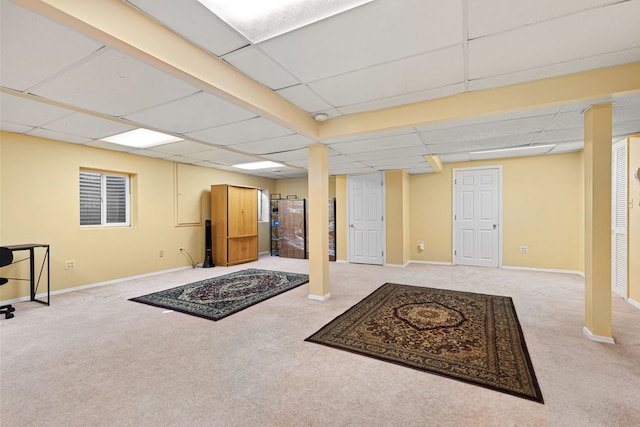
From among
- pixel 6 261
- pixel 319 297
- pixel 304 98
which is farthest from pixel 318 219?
pixel 6 261

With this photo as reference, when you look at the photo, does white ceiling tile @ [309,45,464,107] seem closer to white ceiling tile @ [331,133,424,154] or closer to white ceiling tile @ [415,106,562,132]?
white ceiling tile @ [415,106,562,132]

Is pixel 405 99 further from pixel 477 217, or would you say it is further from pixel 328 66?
pixel 477 217

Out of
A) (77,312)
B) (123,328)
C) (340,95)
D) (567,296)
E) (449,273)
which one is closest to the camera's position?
(340,95)

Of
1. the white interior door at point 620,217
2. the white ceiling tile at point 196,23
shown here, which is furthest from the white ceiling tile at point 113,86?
the white interior door at point 620,217

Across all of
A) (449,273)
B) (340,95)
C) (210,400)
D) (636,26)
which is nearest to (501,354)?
(210,400)

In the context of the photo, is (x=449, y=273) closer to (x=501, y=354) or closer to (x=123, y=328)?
(x=501, y=354)

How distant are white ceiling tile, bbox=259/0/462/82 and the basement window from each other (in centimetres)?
449

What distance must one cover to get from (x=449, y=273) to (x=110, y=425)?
17.6ft

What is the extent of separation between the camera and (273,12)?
1.60m

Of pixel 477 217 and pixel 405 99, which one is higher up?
pixel 405 99

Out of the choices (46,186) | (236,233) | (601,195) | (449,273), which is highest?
(46,186)

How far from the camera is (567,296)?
3941 mm

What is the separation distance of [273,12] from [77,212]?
4.66m

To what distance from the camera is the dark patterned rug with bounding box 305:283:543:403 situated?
6.89ft
